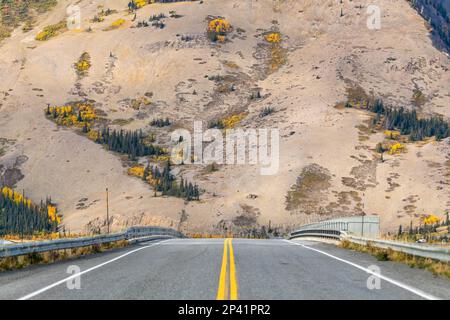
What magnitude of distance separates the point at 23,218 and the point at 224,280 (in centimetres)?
11175

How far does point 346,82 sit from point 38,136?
83274 millimetres

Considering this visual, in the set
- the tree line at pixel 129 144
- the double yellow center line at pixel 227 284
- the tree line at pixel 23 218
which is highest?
the tree line at pixel 129 144

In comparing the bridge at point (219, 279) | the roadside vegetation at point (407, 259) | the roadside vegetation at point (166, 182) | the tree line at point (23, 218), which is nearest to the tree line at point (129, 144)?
the roadside vegetation at point (166, 182)

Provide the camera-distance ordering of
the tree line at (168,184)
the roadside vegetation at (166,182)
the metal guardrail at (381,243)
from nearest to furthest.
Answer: the metal guardrail at (381,243), the tree line at (168,184), the roadside vegetation at (166,182)

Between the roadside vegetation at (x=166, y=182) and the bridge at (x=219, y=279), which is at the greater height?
the roadside vegetation at (x=166, y=182)

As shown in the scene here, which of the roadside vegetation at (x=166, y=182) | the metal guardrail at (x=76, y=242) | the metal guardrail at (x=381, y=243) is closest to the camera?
the metal guardrail at (x=381, y=243)

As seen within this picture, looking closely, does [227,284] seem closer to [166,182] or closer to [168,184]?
[168,184]

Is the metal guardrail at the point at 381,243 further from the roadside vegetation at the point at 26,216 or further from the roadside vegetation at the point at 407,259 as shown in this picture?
the roadside vegetation at the point at 26,216

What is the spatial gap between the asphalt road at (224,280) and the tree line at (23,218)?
Answer: 98825mm

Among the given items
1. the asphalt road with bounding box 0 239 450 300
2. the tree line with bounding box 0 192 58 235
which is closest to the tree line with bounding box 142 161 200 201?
the tree line with bounding box 0 192 58 235

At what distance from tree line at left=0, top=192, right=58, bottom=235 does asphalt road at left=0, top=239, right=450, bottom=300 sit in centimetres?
9883

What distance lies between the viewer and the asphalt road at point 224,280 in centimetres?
1173

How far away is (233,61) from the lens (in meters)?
194

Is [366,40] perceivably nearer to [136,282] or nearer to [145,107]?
[145,107]
